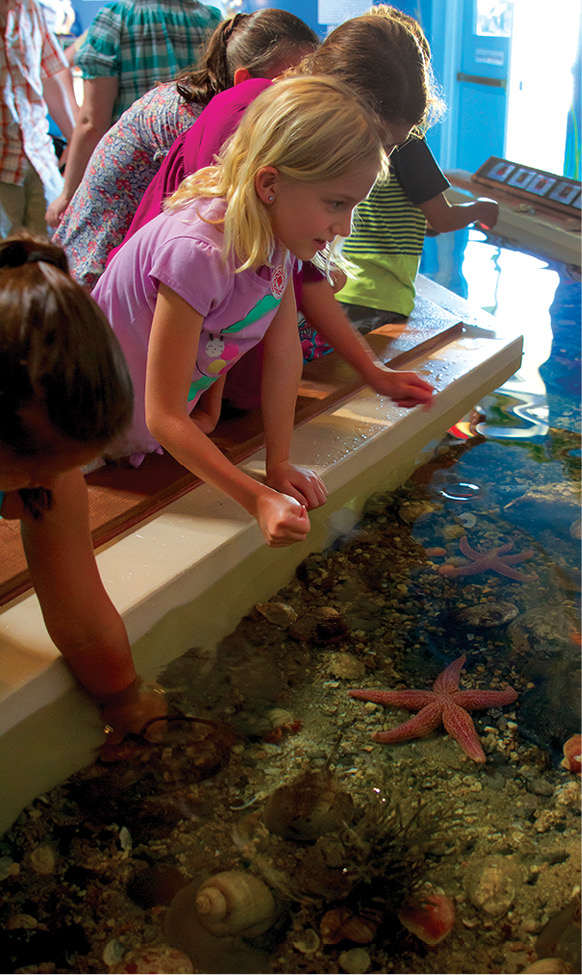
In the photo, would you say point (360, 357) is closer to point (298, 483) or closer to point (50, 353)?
point (298, 483)

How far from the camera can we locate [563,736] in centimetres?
188

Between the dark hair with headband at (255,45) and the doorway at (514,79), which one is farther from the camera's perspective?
the doorway at (514,79)

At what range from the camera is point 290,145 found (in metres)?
1.95

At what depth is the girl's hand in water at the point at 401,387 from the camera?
9.80 ft

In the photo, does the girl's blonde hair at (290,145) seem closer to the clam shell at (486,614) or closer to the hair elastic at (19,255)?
the hair elastic at (19,255)

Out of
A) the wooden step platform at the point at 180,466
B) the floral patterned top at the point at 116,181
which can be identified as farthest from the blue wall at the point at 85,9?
the wooden step platform at the point at 180,466

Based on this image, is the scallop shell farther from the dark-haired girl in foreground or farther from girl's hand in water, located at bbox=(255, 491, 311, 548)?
the dark-haired girl in foreground

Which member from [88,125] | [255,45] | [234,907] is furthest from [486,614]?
→ [88,125]

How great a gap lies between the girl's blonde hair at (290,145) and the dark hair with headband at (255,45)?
691 millimetres

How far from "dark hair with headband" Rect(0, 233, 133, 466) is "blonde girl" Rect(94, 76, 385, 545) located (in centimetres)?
78

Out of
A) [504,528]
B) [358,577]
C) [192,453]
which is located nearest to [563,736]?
[358,577]

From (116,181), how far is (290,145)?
138 cm

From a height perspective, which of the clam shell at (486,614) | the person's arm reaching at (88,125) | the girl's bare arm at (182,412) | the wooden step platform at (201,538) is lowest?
the clam shell at (486,614)

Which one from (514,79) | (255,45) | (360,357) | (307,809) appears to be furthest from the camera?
(514,79)
